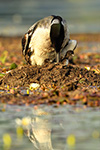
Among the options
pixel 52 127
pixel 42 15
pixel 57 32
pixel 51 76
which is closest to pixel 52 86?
pixel 51 76

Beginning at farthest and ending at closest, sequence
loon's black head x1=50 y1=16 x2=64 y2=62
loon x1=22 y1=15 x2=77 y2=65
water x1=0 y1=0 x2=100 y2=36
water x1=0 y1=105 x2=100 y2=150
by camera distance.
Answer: water x1=0 y1=0 x2=100 y2=36 → loon x1=22 y1=15 x2=77 y2=65 → loon's black head x1=50 y1=16 x2=64 y2=62 → water x1=0 y1=105 x2=100 y2=150

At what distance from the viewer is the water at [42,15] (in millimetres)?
30297

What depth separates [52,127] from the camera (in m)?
6.00

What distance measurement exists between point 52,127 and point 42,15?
29205 mm

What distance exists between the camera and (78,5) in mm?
47219

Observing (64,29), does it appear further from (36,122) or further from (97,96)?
(36,122)

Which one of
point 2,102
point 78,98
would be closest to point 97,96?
point 78,98

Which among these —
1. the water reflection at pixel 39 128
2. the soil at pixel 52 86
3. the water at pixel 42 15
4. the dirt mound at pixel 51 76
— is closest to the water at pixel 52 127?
the water reflection at pixel 39 128

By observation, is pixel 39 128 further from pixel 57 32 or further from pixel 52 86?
pixel 57 32

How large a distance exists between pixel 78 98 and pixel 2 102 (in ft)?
4.22

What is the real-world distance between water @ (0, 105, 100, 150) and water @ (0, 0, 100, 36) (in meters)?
20.2

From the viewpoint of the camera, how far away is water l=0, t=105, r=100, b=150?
523 cm

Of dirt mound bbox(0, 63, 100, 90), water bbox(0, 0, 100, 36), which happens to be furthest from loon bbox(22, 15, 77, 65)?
water bbox(0, 0, 100, 36)

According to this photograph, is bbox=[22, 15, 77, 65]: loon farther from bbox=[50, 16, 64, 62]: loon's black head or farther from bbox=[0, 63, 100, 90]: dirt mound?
bbox=[0, 63, 100, 90]: dirt mound
